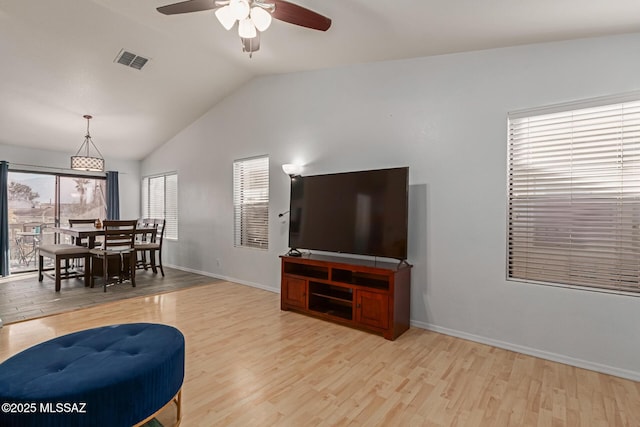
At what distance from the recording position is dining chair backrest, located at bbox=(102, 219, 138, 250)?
461cm

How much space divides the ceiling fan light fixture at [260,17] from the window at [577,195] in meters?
2.29

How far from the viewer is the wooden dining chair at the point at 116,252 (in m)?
4.62

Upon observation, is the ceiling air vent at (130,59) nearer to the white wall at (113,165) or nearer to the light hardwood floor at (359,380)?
the light hardwood floor at (359,380)

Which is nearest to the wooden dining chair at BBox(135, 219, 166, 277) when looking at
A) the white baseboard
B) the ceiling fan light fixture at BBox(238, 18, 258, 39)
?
the ceiling fan light fixture at BBox(238, 18, 258, 39)

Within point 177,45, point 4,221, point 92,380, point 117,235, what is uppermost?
point 177,45

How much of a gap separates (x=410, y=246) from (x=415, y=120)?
137 centimetres

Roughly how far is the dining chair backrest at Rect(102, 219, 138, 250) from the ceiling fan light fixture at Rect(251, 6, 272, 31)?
3.90m

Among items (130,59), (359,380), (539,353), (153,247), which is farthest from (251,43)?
(153,247)

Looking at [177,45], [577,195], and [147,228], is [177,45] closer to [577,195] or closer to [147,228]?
[147,228]

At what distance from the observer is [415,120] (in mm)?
3340

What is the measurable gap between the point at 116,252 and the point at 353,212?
3747 mm

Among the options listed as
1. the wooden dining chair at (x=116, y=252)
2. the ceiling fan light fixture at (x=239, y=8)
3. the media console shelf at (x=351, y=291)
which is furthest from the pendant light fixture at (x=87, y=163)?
the ceiling fan light fixture at (x=239, y=8)

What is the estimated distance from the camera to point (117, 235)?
4703 mm

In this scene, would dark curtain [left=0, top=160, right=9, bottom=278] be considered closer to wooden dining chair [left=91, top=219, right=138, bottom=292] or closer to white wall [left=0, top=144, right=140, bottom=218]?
white wall [left=0, top=144, right=140, bottom=218]
